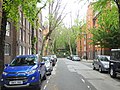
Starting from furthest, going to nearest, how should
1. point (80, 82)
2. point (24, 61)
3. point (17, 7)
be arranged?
point (80, 82)
point (17, 7)
point (24, 61)

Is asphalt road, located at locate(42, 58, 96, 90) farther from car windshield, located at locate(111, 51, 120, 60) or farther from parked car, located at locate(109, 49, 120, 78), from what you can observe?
car windshield, located at locate(111, 51, 120, 60)

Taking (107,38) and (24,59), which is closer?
(24,59)

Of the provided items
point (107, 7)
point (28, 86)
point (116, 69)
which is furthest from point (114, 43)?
point (28, 86)

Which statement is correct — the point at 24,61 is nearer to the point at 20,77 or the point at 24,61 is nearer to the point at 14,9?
the point at 20,77

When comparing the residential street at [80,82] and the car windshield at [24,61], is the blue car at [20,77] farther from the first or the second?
the residential street at [80,82]

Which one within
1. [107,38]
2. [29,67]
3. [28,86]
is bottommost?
[28,86]

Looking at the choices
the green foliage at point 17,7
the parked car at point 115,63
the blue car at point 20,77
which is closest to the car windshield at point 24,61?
the blue car at point 20,77

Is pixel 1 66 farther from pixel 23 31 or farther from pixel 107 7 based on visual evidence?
pixel 23 31

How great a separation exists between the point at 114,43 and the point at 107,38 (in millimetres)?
1250

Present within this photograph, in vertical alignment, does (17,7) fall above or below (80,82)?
above

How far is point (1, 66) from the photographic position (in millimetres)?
15219

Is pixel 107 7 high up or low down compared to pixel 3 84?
up

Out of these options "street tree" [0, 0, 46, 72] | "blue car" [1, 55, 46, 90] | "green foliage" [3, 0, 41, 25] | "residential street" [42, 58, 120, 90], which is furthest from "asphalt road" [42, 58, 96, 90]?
"green foliage" [3, 0, 41, 25]

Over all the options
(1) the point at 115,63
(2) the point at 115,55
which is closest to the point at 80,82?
(1) the point at 115,63
